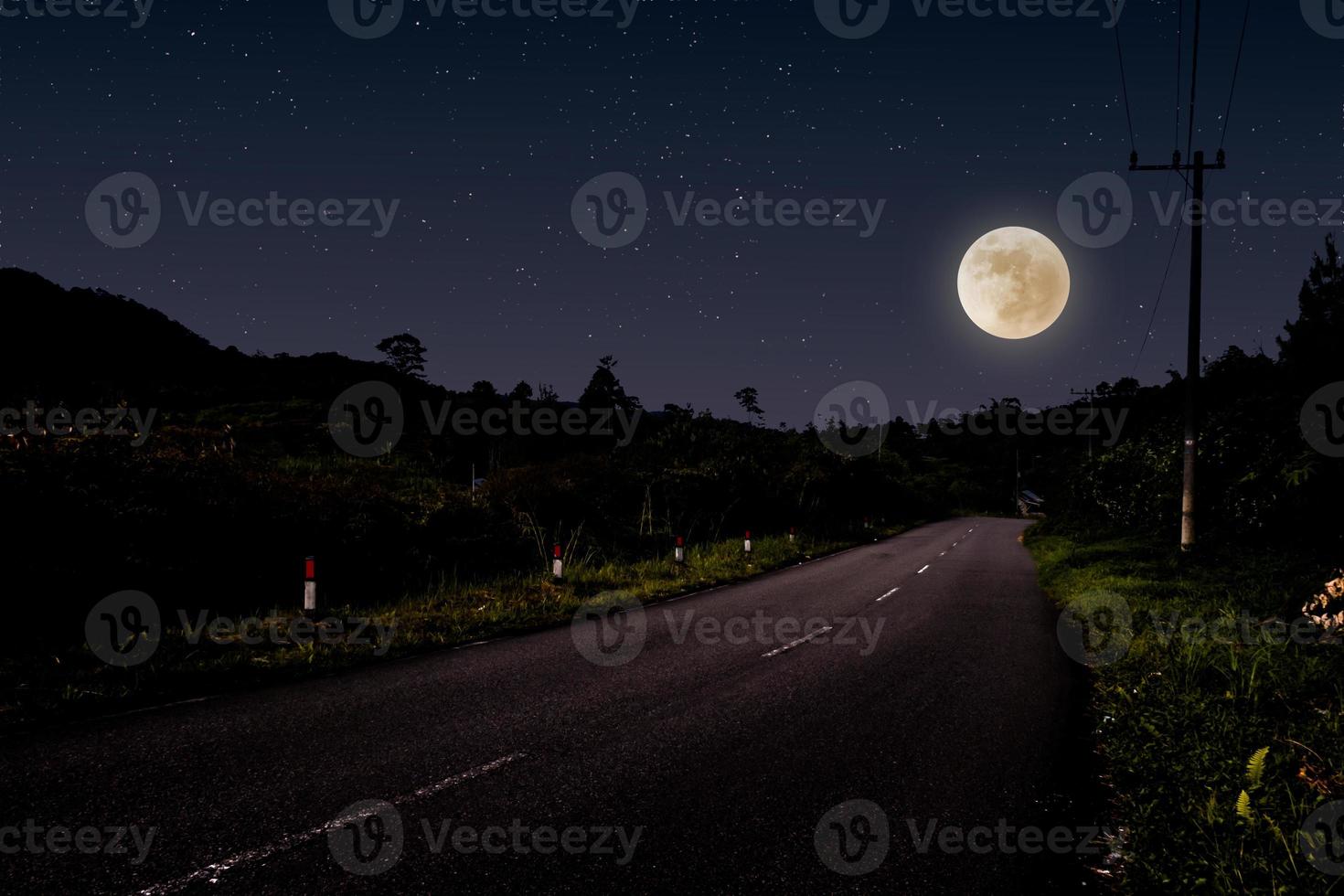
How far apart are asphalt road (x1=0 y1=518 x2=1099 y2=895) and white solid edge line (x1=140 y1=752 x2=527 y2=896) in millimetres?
14

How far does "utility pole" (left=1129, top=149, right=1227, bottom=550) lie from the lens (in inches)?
510

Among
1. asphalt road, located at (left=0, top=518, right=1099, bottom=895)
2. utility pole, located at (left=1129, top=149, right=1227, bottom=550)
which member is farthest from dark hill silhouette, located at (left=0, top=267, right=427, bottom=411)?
utility pole, located at (left=1129, top=149, right=1227, bottom=550)

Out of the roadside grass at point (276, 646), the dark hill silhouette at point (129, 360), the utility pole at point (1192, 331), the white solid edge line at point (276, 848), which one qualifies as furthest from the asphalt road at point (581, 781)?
the dark hill silhouette at point (129, 360)

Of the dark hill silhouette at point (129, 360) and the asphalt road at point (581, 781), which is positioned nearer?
the asphalt road at point (581, 781)

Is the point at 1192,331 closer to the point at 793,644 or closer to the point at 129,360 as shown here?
the point at 793,644

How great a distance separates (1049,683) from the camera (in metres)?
6.50

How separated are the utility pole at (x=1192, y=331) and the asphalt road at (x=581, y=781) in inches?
342

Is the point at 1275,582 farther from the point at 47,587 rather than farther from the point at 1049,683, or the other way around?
the point at 47,587

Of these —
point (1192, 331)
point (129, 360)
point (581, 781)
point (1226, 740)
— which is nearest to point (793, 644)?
point (1226, 740)

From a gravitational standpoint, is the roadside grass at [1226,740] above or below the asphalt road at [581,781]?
above

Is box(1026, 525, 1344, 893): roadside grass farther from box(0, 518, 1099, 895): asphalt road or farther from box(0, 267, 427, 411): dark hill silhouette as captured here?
box(0, 267, 427, 411): dark hill silhouette

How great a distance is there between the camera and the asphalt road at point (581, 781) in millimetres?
3131

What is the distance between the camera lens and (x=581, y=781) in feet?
13.4

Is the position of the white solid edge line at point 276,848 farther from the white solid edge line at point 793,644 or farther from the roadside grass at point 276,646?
the white solid edge line at point 793,644
